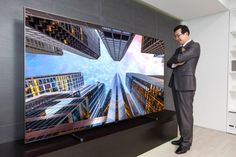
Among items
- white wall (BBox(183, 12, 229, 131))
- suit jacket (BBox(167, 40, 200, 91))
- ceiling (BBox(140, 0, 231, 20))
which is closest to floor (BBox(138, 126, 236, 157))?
white wall (BBox(183, 12, 229, 131))

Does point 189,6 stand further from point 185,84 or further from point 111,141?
point 111,141

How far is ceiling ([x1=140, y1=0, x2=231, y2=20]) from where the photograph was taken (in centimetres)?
264

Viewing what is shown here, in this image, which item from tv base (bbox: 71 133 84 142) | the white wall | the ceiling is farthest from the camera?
the white wall

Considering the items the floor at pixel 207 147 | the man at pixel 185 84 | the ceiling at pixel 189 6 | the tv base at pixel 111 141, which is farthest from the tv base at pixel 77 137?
the ceiling at pixel 189 6

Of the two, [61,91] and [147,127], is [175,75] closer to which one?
[147,127]

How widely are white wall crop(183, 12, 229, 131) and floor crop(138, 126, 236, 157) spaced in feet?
1.16

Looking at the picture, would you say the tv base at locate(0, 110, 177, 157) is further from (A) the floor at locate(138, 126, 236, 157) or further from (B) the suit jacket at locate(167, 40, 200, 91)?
(B) the suit jacket at locate(167, 40, 200, 91)

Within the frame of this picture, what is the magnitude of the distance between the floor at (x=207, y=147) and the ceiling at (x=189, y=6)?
77.4 inches

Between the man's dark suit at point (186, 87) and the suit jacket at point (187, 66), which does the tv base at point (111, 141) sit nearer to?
the man's dark suit at point (186, 87)

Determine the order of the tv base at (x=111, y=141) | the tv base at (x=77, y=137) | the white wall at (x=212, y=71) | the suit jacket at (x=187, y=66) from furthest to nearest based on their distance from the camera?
the white wall at (x=212, y=71) → the suit jacket at (x=187, y=66) → the tv base at (x=77, y=137) → the tv base at (x=111, y=141)

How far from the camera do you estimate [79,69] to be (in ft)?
5.60

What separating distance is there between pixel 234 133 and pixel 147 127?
169cm

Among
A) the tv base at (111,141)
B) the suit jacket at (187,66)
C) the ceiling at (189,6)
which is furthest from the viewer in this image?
the ceiling at (189,6)

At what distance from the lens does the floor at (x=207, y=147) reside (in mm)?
2160
